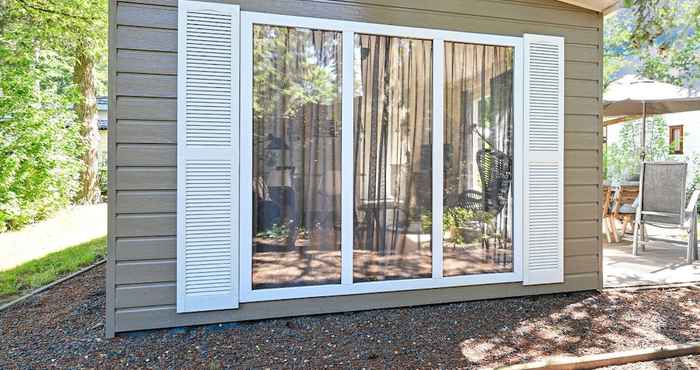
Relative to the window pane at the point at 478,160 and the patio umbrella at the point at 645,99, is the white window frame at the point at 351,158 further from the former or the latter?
the patio umbrella at the point at 645,99

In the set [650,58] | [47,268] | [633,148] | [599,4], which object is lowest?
[47,268]

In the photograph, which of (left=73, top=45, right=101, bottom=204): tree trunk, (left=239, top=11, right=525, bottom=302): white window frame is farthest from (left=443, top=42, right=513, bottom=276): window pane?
(left=73, top=45, right=101, bottom=204): tree trunk

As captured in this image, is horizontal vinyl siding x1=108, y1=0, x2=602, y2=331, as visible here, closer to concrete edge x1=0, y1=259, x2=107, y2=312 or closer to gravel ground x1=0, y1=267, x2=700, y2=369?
gravel ground x1=0, y1=267, x2=700, y2=369

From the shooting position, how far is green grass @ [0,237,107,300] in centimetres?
346

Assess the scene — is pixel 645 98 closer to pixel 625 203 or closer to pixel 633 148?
pixel 625 203

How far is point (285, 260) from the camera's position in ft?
8.86

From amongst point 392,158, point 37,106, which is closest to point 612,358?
point 392,158

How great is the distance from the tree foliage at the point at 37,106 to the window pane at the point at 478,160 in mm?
5844

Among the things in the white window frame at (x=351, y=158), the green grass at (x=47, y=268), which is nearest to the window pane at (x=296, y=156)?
the white window frame at (x=351, y=158)

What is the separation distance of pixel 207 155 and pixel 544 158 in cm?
254

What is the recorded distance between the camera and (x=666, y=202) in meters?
4.34

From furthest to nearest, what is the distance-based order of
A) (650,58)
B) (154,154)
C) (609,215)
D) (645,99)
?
(650,58)
(609,215)
(645,99)
(154,154)

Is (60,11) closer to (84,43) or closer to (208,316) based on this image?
(84,43)

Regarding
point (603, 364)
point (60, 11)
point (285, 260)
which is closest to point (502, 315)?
point (603, 364)
